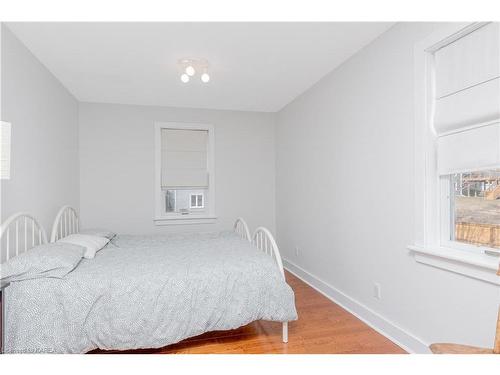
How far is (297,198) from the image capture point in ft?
13.0

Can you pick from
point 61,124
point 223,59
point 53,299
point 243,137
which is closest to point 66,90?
point 61,124

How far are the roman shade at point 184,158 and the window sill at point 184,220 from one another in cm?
46

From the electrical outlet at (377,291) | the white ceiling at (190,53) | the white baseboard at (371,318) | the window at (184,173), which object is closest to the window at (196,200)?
the window at (184,173)

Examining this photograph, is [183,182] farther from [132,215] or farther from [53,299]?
[53,299]

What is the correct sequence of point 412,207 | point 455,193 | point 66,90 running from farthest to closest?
point 66,90
point 412,207
point 455,193

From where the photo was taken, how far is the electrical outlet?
241 centimetres

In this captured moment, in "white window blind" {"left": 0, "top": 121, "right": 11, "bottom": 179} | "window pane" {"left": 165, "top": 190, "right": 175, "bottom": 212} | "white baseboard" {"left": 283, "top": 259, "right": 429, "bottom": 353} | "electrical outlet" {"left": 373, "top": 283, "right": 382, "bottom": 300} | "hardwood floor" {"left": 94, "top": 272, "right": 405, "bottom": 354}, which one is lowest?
"hardwood floor" {"left": 94, "top": 272, "right": 405, "bottom": 354}

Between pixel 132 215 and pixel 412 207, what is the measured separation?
11.6 feet

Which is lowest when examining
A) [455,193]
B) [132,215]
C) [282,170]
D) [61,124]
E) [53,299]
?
[53,299]

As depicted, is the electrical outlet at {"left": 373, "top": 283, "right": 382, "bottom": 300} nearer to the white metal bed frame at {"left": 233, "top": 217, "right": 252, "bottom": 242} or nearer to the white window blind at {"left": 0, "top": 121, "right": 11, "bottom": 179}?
the white metal bed frame at {"left": 233, "top": 217, "right": 252, "bottom": 242}

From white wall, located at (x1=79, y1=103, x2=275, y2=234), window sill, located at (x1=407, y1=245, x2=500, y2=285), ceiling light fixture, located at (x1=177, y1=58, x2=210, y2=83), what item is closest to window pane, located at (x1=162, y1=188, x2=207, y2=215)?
white wall, located at (x1=79, y1=103, x2=275, y2=234)

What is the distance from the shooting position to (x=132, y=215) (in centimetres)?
421

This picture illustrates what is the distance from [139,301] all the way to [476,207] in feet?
7.25

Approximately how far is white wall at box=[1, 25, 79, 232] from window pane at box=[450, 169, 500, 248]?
310 centimetres
